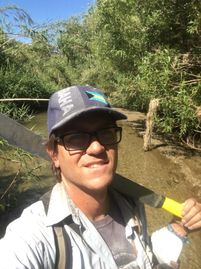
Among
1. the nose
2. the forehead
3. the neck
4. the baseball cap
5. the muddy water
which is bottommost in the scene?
the muddy water

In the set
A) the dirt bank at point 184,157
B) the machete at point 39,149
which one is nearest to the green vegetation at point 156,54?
the dirt bank at point 184,157

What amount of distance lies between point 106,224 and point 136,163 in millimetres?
7688

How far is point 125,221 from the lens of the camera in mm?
1621

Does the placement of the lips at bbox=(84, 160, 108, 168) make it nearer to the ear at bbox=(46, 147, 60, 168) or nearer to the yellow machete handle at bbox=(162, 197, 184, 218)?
the ear at bbox=(46, 147, 60, 168)

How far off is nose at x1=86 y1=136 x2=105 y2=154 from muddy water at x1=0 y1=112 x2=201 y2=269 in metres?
4.53

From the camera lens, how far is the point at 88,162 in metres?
1.47

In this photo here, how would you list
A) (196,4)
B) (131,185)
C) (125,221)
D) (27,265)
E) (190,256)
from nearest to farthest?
(27,265), (125,221), (131,185), (190,256), (196,4)

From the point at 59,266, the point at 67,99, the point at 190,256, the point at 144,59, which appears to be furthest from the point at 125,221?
the point at 144,59

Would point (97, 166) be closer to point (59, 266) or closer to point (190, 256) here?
point (59, 266)

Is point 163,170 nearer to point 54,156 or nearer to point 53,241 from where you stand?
point 54,156

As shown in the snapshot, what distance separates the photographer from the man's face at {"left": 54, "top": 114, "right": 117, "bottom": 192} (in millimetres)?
1461

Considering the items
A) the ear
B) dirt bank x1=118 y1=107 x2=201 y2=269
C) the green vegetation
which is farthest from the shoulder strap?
the green vegetation

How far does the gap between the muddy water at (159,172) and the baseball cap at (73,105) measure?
15.1ft

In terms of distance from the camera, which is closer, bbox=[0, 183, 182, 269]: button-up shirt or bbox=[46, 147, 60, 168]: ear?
bbox=[0, 183, 182, 269]: button-up shirt
